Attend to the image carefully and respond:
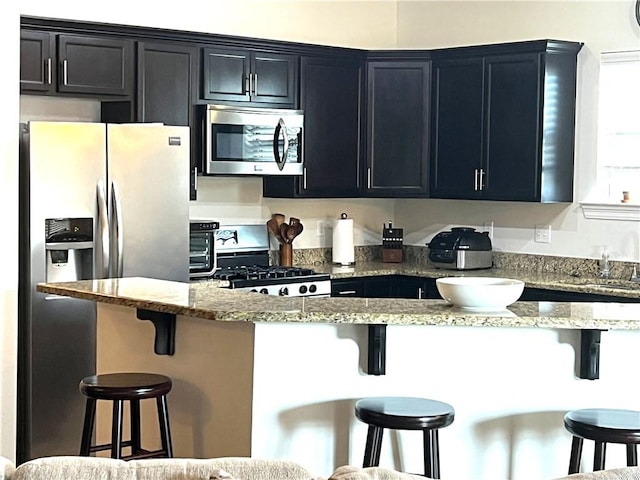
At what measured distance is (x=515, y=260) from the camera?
22.8ft

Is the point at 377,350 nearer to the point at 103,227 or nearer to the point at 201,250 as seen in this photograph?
the point at 103,227

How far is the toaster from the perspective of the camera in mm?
6836

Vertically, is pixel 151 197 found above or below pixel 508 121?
below

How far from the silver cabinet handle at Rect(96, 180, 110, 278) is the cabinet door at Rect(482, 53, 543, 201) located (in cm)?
238

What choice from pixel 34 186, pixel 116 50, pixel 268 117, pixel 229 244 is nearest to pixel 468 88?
pixel 268 117

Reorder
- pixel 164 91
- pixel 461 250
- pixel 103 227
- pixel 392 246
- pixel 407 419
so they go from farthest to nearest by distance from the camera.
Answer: pixel 392 246 → pixel 461 250 → pixel 164 91 → pixel 103 227 → pixel 407 419

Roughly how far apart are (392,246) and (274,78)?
4.81 feet

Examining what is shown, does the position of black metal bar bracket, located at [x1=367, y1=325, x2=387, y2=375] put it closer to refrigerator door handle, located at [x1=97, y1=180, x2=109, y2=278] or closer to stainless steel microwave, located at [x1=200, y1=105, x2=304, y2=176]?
refrigerator door handle, located at [x1=97, y1=180, x2=109, y2=278]

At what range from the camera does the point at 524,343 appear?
152 inches

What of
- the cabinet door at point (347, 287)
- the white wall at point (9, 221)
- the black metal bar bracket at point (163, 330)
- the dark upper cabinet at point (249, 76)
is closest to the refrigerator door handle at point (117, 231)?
the white wall at point (9, 221)

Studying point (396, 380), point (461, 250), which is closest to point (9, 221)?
point (396, 380)

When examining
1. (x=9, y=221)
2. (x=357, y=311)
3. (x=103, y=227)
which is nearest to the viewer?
(x=357, y=311)

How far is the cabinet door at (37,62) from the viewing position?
5609mm

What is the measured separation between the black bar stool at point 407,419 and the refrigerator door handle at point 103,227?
7.29 ft
